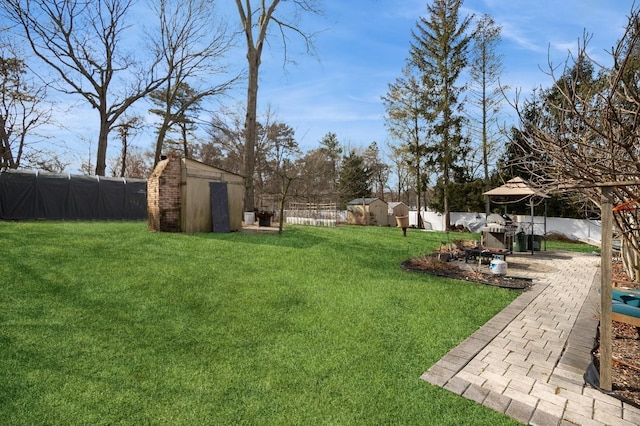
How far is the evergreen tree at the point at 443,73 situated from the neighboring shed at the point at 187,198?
12.9 metres

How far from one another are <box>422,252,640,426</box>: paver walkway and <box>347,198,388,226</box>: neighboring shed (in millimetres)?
18164

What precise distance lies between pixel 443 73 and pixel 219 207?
15.5 m

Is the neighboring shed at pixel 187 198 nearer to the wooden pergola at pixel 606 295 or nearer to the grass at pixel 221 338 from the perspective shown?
the grass at pixel 221 338

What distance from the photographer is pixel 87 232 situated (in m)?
8.37

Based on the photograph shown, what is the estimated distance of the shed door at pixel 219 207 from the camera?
10.4 meters

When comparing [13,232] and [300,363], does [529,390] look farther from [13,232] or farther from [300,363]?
[13,232]

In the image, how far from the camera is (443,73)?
61.3 ft

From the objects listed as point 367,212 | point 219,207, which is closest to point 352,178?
point 367,212

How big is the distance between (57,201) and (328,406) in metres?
17.4

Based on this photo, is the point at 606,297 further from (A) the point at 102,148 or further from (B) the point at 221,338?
(A) the point at 102,148

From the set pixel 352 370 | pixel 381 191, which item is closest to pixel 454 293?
pixel 352 370

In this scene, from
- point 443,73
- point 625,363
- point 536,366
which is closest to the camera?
point 625,363

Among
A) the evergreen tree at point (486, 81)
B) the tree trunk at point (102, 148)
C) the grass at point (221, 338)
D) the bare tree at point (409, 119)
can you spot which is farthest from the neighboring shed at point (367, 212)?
the grass at point (221, 338)

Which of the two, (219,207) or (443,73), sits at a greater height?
(443,73)
